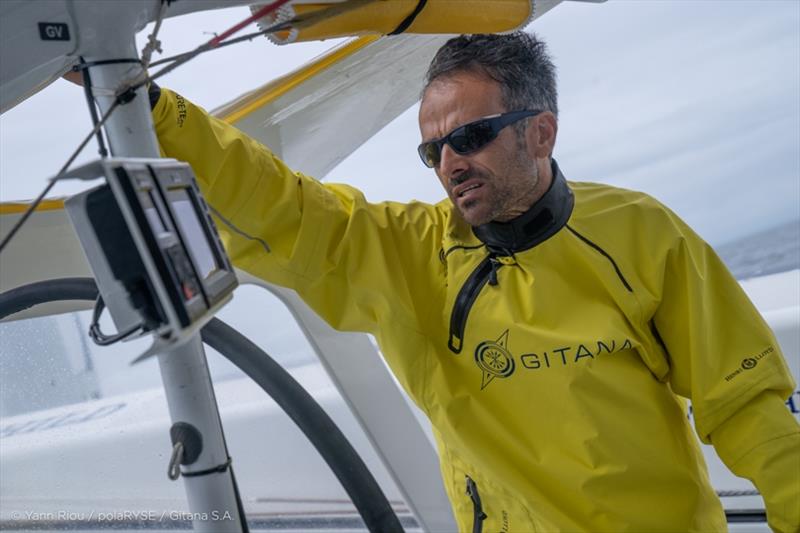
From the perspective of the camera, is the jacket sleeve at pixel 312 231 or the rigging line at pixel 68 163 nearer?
the rigging line at pixel 68 163

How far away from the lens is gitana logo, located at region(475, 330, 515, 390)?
1581mm

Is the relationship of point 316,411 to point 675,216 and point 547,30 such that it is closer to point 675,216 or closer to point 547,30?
point 675,216

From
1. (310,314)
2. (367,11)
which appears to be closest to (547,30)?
(310,314)

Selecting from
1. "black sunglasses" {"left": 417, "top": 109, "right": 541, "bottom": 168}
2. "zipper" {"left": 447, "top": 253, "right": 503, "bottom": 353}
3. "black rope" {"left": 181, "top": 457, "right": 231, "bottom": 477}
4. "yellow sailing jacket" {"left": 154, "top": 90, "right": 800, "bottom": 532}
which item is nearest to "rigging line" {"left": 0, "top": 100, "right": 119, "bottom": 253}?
"black rope" {"left": 181, "top": 457, "right": 231, "bottom": 477}

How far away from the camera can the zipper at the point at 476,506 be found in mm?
1699

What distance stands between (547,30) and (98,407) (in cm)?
259

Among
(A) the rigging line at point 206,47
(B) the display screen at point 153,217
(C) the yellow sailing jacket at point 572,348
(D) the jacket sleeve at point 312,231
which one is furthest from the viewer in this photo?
(C) the yellow sailing jacket at point 572,348

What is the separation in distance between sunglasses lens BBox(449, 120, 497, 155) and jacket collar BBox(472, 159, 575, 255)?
5.8 inches

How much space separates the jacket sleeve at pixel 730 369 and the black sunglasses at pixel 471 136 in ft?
1.10

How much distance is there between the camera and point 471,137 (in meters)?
1.57

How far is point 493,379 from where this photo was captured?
5.23ft

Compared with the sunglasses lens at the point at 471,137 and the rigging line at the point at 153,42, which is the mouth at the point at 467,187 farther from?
the rigging line at the point at 153,42

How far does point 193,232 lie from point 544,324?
2.51ft

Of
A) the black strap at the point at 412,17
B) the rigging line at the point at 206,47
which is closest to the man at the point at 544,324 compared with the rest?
the black strap at the point at 412,17
